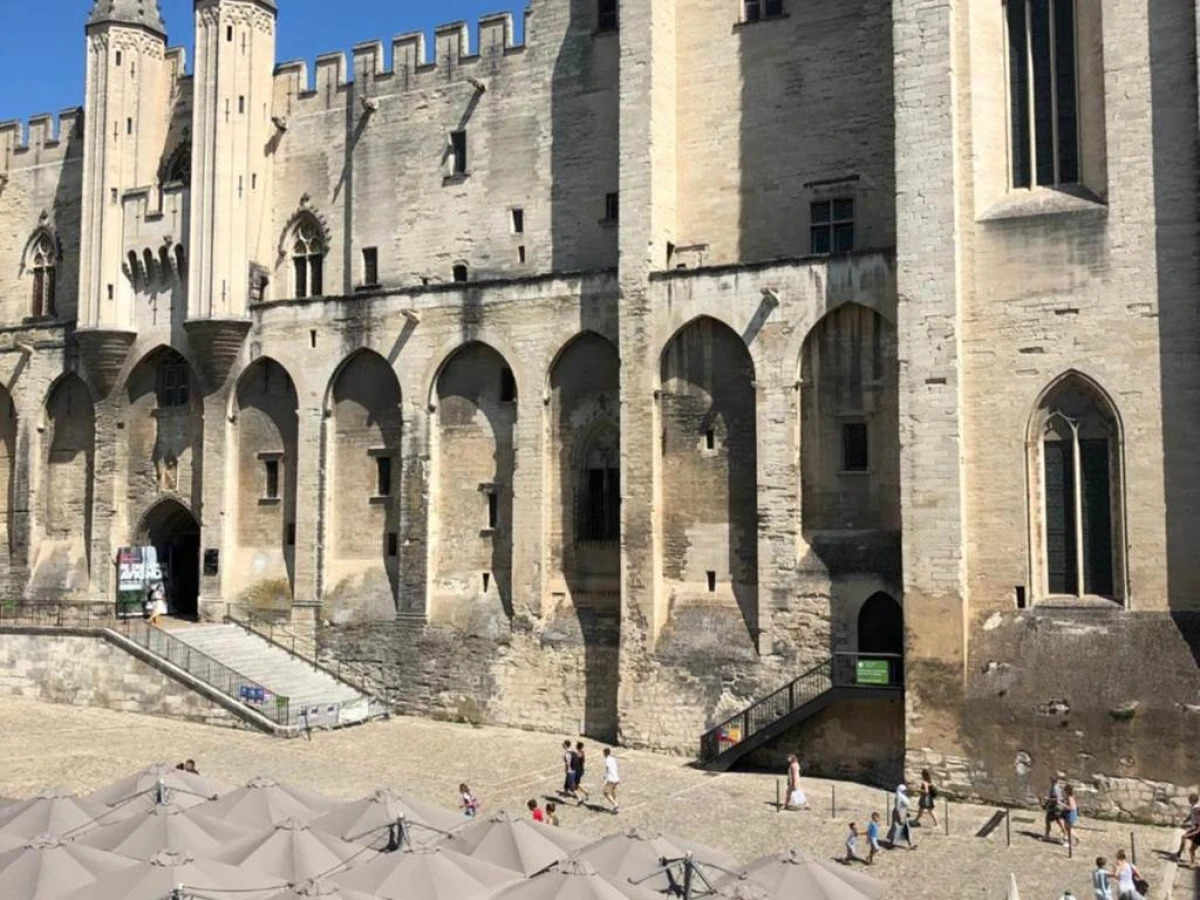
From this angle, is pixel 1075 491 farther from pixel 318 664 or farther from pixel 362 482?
pixel 318 664

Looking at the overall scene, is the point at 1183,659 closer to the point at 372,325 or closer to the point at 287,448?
the point at 372,325

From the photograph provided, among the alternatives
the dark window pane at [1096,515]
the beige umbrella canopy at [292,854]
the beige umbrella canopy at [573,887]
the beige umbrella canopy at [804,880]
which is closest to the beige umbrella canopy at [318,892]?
the beige umbrella canopy at [292,854]

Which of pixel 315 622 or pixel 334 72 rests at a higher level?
pixel 334 72

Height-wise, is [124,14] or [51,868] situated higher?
[124,14]

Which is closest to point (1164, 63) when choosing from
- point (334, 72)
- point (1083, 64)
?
point (1083, 64)

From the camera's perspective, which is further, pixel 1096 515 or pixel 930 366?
pixel 930 366

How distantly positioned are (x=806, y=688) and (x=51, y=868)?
14.7m

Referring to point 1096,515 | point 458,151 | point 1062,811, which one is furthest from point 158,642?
point 1096,515

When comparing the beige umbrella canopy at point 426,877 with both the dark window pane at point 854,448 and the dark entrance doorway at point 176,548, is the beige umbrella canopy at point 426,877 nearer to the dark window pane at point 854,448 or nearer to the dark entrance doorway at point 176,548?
the dark window pane at point 854,448

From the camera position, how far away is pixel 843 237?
26391 mm

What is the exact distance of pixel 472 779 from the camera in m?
22.5

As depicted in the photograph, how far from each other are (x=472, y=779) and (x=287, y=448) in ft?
39.1

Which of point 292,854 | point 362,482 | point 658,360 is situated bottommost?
point 292,854

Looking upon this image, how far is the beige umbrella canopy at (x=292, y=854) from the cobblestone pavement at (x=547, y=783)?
5.92 metres
